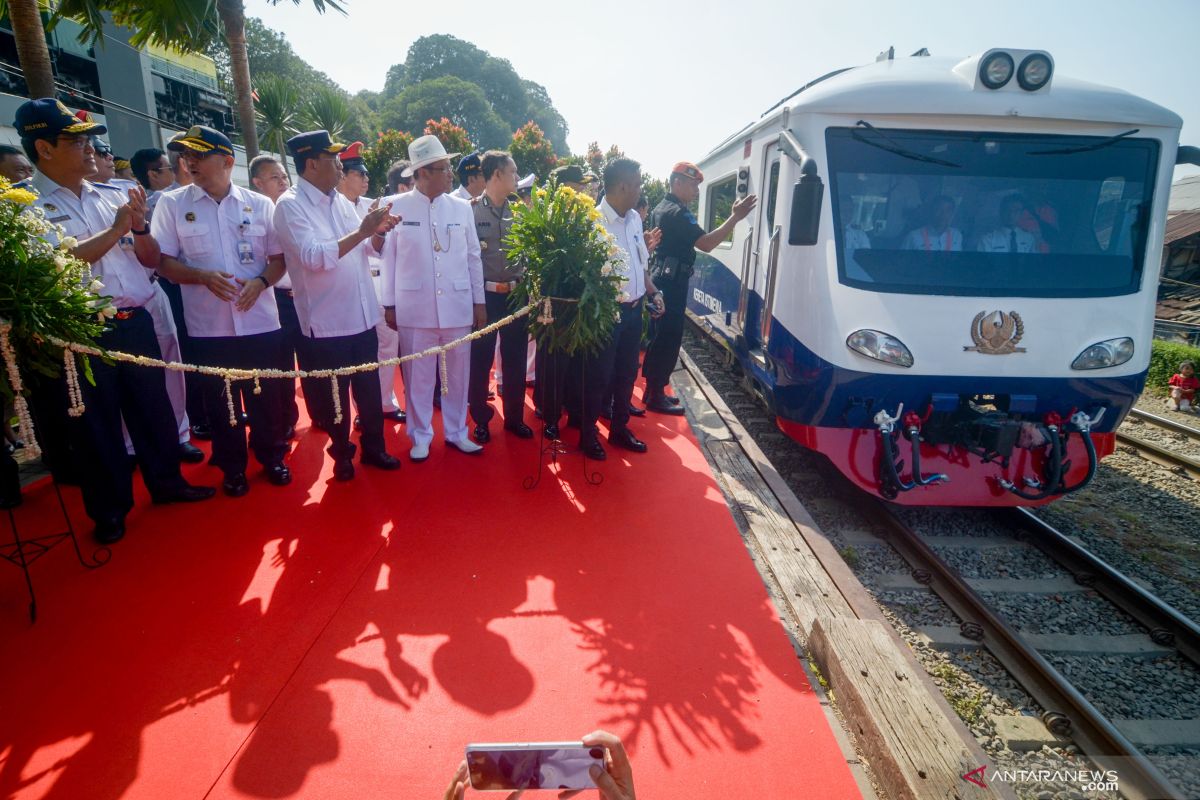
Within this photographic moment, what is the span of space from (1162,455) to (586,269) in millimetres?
6325

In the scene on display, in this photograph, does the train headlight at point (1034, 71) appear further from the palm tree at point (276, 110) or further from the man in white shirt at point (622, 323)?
the palm tree at point (276, 110)

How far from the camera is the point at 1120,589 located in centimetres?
388

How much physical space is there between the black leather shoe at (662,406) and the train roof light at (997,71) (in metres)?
3.61

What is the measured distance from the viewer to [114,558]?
3375 millimetres

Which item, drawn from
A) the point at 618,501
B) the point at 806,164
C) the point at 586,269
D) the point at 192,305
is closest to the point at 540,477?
the point at 618,501

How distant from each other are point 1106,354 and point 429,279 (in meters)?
4.60

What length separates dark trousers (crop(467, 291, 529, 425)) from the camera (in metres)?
5.13

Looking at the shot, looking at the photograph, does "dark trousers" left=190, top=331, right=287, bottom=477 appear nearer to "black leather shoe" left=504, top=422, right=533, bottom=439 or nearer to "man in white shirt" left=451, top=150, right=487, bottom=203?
"black leather shoe" left=504, top=422, right=533, bottom=439

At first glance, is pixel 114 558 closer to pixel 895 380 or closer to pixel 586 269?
pixel 586 269

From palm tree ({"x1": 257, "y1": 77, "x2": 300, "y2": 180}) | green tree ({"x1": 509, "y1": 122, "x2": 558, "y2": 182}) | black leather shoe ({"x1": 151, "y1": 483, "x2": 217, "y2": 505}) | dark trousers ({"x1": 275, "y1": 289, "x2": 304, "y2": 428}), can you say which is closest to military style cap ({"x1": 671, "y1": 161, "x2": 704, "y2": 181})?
dark trousers ({"x1": 275, "y1": 289, "x2": 304, "y2": 428})

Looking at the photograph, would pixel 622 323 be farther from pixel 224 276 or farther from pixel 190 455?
pixel 190 455

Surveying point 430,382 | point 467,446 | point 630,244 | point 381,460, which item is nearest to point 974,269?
point 630,244

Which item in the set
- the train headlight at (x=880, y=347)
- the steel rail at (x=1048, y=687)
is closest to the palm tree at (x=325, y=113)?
the train headlight at (x=880, y=347)

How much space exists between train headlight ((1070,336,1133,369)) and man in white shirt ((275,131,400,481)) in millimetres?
4462
